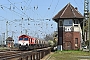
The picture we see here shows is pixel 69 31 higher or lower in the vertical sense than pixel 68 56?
higher

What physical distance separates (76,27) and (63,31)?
→ 3037 millimetres

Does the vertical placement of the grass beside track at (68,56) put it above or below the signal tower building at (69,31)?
below

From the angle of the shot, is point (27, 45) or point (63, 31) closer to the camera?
point (27, 45)

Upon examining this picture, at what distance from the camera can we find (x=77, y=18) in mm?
56562

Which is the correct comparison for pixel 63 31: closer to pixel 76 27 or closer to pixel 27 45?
pixel 76 27

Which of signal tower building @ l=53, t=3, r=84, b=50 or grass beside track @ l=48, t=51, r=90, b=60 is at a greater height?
signal tower building @ l=53, t=3, r=84, b=50

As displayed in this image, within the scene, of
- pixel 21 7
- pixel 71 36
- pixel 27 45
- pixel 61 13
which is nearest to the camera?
pixel 21 7

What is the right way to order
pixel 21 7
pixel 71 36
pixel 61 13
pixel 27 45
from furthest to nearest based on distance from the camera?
pixel 61 13 → pixel 71 36 → pixel 27 45 → pixel 21 7

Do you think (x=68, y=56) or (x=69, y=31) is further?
(x=69, y=31)

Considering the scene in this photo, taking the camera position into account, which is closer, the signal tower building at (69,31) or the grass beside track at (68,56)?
the grass beside track at (68,56)

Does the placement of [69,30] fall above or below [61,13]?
below

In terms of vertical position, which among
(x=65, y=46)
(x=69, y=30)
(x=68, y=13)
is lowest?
(x=65, y=46)

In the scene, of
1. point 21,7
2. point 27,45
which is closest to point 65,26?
point 27,45

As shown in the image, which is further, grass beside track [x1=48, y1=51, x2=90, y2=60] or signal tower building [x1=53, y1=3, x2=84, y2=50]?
signal tower building [x1=53, y1=3, x2=84, y2=50]
